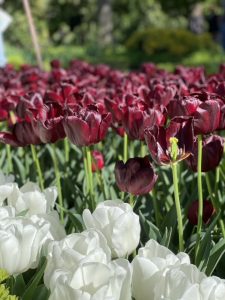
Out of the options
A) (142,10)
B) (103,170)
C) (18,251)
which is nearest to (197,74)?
(103,170)

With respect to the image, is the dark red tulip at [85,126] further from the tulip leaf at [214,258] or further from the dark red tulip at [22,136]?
the tulip leaf at [214,258]

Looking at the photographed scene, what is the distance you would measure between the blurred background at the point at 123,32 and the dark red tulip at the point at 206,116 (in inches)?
382

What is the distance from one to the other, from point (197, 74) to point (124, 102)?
1478 millimetres

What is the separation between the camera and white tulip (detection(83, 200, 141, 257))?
1.46m

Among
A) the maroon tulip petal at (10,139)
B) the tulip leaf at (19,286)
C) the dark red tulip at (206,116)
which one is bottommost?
the tulip leaf at (19,286)

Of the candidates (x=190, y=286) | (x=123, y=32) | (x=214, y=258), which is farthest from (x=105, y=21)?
(x=190, y=286)

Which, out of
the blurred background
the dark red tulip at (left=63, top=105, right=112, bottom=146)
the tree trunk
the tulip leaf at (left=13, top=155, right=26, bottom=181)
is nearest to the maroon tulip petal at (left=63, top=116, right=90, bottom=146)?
the dark red tulip at (left=63, top=105, right=112, bottom=146)

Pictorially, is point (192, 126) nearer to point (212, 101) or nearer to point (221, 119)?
point (212, 101)

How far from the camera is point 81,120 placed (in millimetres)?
1719

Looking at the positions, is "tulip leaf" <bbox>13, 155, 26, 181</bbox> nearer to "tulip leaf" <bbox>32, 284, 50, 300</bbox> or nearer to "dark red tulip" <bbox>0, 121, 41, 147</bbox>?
"dark red tulip" <bbox>0, 121, 41, 147</bbox>

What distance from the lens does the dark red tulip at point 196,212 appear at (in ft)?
6.22

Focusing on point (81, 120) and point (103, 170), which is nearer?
point (81, 120)

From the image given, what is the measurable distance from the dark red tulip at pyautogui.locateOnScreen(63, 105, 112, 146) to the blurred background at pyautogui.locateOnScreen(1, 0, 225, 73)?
9551mm

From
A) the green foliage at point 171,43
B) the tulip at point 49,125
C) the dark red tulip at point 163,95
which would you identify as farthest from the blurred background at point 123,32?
the tulip at point 49,125
